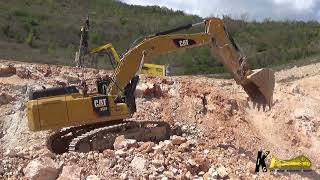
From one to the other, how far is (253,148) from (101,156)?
527 centimetres

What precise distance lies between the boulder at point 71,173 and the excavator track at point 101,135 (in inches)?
71.4

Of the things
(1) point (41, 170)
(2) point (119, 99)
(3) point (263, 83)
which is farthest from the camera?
(3) point (263, 83)

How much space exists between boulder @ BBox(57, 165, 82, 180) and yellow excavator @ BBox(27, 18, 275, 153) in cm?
182

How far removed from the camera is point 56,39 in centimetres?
4762

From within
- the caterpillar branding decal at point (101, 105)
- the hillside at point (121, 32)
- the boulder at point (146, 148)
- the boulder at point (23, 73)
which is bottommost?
the boulder at point (146, 148)

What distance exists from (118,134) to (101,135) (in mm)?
451

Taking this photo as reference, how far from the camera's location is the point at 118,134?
13.6 m

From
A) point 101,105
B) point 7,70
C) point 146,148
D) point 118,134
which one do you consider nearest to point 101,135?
point 118,134

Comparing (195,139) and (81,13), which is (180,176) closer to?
(195,139)

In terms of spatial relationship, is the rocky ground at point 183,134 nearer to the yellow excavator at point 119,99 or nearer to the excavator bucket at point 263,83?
the yellow excavator at point 119,99

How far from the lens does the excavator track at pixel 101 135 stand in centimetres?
1309

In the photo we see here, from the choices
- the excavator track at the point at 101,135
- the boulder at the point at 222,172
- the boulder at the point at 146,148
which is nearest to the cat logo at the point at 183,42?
the excavator track at the point at 101,135

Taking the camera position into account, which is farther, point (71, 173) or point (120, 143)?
point (120, 143)

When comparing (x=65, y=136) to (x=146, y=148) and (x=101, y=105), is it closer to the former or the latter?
(x=101, y=105)
